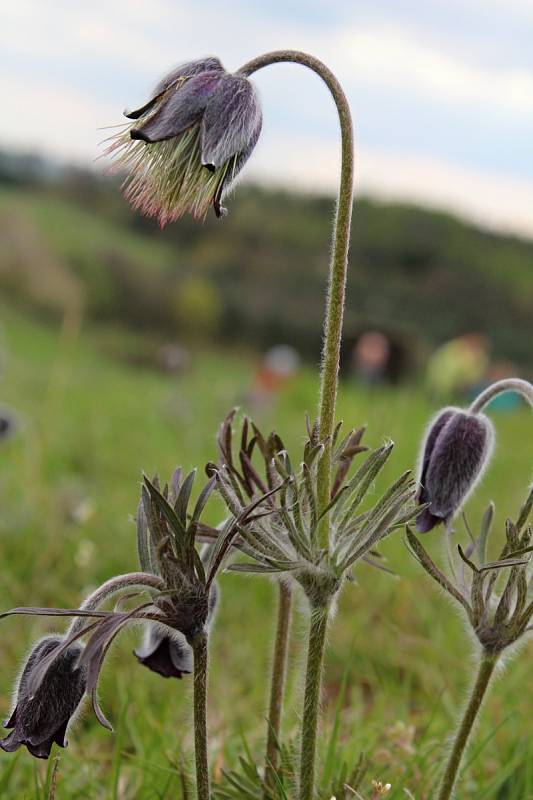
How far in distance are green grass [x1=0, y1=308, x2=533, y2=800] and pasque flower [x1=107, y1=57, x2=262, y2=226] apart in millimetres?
663

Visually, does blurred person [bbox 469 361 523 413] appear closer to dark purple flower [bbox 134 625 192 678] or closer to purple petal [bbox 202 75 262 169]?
dark purple flower [bbox 134 625 192 678]

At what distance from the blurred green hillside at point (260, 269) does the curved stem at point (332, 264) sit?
852 cm

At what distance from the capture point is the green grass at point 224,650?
187 cm

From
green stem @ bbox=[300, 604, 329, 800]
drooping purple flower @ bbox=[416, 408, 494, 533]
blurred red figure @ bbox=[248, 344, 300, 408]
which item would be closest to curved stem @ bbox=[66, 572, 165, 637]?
green stem @ bbox=[300, 604, 329, 800]

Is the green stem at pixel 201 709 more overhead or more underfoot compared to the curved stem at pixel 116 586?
more underfoot

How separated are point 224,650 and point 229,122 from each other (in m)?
2.18

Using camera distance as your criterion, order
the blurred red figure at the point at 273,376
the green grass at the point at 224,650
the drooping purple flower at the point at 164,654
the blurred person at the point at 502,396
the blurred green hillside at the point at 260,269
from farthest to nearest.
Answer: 1. the blurred green hillside at the point at 260,269
2. the blurred person at the point at 502,396
3. the blurred red figure at the point at 273,376
4. the green grass at the point at 224,650
5. the drooping purple flower at the point at 164,654

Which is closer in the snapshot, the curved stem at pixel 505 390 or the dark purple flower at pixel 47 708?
the dark purple flower at pixel 47 708

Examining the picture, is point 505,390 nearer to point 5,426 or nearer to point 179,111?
point 179,111

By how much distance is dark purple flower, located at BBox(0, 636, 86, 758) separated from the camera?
120cm

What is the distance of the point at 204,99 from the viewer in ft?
3.81

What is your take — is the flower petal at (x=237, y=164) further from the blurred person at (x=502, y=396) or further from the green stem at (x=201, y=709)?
the blurred person at (x=502, y=396)

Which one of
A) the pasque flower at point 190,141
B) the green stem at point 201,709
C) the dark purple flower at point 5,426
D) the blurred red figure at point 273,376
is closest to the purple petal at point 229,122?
the pasque flower at point 190,141

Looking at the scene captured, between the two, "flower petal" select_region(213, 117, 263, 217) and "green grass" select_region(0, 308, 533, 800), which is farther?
"green grass" select_region(0, 308, 533, 800)
